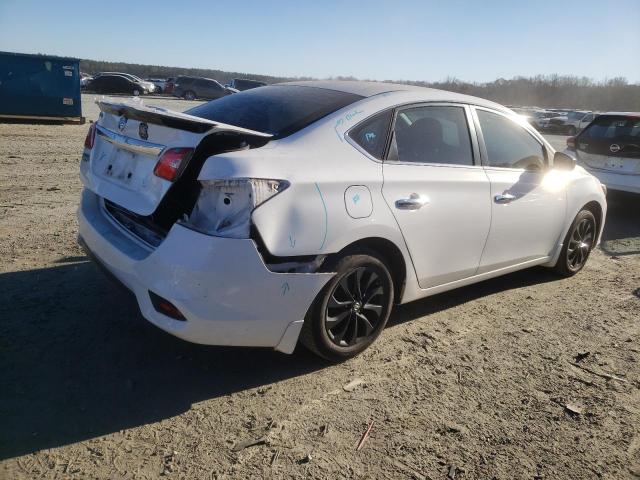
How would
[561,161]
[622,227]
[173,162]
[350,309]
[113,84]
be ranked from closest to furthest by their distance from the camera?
[173,162], [350,309], [561,161], [622,227], [113,84]

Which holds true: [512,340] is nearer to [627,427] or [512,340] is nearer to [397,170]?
[627,427]

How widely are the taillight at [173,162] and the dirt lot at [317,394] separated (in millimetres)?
1138

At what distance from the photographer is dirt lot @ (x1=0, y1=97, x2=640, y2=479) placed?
251 cm

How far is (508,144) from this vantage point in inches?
172

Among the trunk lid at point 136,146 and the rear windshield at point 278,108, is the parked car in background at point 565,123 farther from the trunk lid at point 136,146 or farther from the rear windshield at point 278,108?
the trunk lid at point 136,146

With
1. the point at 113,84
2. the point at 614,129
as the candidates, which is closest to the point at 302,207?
the point at 614,129

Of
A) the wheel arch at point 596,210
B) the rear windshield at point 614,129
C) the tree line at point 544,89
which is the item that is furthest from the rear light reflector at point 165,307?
the tree line at point 544,89

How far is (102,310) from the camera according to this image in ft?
12.4

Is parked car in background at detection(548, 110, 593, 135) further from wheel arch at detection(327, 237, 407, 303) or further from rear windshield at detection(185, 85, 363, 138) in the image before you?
wheel arch at detection(327, 237, 407, 303)

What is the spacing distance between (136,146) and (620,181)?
7.21m

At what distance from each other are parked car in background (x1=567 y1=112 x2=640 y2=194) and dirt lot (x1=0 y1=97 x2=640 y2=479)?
4.00m

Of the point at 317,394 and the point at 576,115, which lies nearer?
the point at 317,394

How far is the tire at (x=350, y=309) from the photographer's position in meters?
3.09

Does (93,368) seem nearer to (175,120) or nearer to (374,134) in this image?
(175,120)
